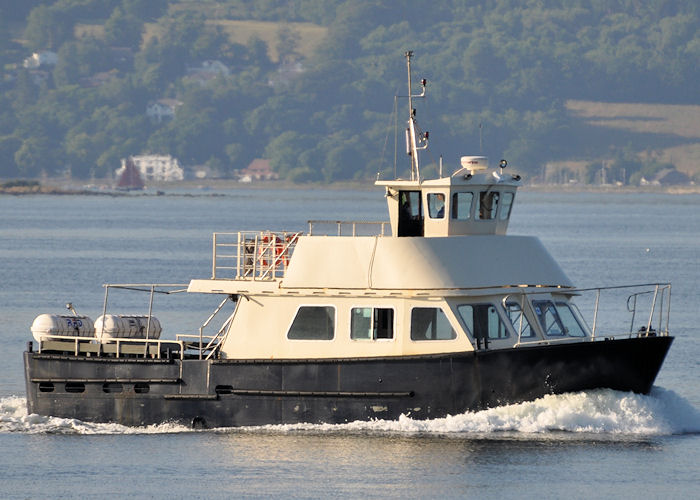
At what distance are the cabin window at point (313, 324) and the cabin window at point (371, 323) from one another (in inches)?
15.1

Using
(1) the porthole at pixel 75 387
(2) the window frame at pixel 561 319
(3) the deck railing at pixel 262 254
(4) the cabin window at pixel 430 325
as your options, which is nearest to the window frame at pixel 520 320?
(2) the window frame at pixel 561 319

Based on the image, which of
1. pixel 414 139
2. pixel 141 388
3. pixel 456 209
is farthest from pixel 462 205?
pixel 141 388

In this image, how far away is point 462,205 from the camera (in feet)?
88.1

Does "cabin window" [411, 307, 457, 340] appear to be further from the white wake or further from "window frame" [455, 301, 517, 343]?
the white wake

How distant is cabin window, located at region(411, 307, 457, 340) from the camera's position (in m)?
25.8

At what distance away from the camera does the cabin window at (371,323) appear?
85.6 ft

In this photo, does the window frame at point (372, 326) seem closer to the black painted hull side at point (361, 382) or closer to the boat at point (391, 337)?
the boat at point (391, 337)

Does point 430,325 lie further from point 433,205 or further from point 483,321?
point 433,205

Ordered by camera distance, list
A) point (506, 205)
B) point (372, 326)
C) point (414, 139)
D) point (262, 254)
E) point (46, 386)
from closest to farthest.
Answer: point (372, 326)
point (414, 139)
point (506, 205)
point (262, 254)
point (46, 386)

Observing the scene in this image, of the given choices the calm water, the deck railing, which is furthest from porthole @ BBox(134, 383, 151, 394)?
the deck railing

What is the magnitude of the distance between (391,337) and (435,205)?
8.03 ft

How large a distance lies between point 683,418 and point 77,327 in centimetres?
1077

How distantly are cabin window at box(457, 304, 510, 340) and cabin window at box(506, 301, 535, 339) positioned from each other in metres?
0.23

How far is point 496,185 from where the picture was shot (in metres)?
27.0
